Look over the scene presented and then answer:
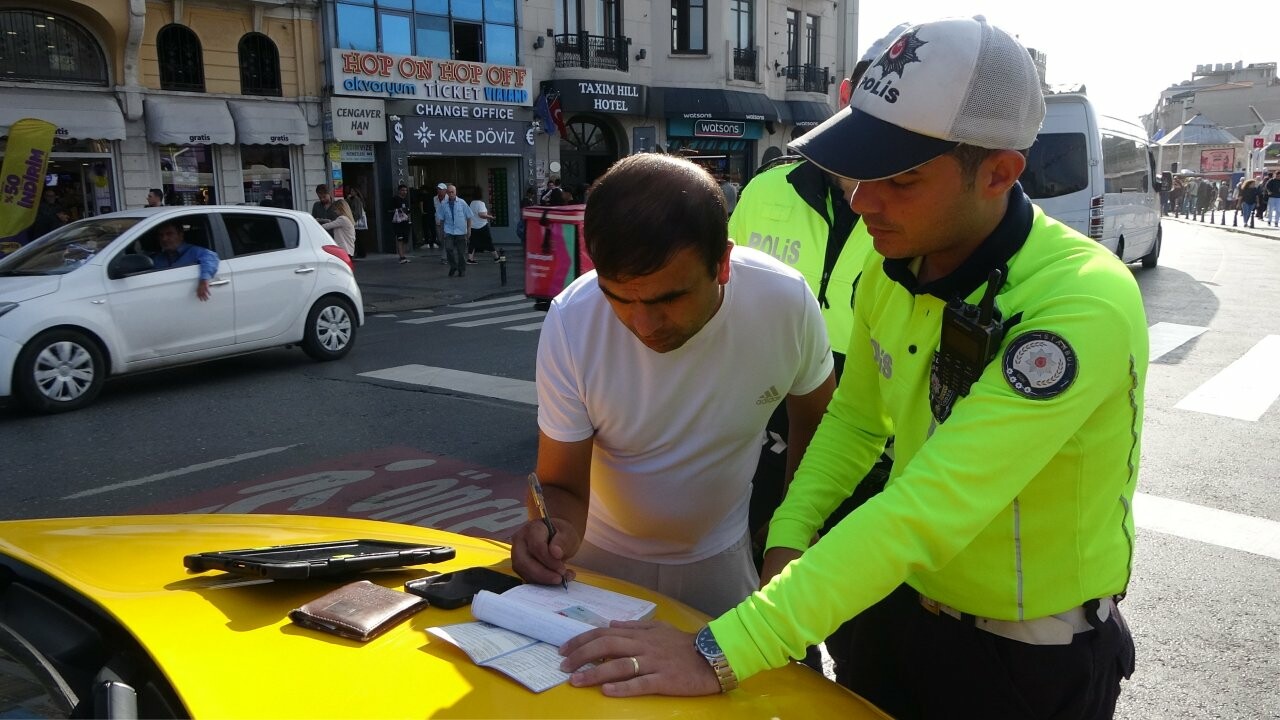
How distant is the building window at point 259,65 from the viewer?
20.6 metres

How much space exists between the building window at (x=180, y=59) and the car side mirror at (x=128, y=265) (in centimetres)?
1344

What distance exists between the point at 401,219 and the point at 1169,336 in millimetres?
15978

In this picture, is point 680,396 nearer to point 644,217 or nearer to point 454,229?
point 644,217

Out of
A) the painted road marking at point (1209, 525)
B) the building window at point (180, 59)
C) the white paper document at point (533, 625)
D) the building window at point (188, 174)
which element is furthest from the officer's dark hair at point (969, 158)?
the building window at point (180, 59)

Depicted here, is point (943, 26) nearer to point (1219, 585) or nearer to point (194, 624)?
point (194, 624)

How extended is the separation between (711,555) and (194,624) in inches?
45.8

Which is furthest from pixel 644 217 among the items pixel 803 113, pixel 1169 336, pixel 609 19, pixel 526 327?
pixel 803 113

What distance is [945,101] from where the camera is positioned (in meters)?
1.45

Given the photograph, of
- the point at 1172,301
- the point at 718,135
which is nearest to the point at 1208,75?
the point at 718,135

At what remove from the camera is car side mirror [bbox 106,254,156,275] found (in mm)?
7812

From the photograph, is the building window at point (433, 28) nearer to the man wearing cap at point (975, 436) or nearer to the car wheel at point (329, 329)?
the car wheel at point (329, 329)

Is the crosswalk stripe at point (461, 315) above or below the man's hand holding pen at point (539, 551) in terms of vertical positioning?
below

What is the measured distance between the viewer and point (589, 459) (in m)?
2.17

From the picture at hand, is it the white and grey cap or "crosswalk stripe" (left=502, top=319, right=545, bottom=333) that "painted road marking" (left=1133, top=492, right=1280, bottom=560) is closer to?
the white and grey cap
